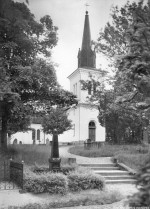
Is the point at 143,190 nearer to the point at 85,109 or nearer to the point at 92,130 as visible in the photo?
the point at 85,109

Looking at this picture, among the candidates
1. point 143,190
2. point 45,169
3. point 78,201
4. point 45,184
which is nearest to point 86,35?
point 45,169

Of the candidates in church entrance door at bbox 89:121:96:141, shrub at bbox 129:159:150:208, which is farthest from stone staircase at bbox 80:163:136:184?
church entrance door at bbox 89:121:96:141

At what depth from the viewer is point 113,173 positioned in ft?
57.6

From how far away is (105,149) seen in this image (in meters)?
25.2

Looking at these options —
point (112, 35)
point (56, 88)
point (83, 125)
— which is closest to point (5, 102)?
point (56, 88)

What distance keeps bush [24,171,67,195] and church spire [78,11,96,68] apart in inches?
1453

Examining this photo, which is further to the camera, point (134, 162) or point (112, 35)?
point (112, 35)

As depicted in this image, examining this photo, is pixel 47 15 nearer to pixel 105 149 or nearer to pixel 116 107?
pixel 116 107

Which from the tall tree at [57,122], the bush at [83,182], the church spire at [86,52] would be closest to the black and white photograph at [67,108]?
the bush at [83,182]

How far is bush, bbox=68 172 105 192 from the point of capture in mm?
13453

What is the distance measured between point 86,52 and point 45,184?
38.2 meters

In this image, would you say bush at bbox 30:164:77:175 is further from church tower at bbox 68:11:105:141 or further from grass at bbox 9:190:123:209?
church tower at bbox 68:11:105:141

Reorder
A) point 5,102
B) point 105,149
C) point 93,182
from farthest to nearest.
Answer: point 105,149
point 5,102
point 93,182

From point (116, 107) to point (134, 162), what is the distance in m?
5.09
